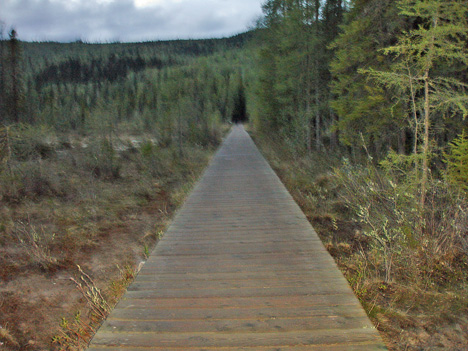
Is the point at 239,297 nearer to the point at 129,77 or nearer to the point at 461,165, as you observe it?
the point at 461,165

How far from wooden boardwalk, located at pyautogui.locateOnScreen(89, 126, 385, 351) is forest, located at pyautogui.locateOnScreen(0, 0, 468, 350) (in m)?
0.39

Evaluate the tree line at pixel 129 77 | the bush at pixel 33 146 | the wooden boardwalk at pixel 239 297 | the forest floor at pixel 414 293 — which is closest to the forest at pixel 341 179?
the forest floor at pixel 414 293

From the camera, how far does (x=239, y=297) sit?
3523mm

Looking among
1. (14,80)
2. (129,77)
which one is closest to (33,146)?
(14,80)

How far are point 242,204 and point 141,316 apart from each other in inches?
179

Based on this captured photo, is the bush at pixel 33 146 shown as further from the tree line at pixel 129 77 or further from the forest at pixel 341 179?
the tree line at pixel 129 77

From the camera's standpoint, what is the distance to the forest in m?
4.18

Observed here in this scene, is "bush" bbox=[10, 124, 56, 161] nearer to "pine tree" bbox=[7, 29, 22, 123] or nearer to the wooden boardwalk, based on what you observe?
"pine tree" bbox=[7, 29, 22, 123]

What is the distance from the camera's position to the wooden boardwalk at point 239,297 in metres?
2.84

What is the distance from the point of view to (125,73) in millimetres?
112562

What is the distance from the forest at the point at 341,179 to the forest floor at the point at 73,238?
0.14 ft

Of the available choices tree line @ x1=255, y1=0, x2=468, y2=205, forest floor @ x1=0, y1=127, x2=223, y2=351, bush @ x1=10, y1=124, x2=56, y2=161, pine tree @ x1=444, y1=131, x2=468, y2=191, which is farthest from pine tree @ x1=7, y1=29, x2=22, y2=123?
pine tree @ x1=444, y1=131, x2=468, y2=191

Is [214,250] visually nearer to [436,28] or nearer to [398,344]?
[398,344]

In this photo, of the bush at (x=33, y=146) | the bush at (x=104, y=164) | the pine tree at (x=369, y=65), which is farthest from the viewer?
the bush at (x=33, y=146)
